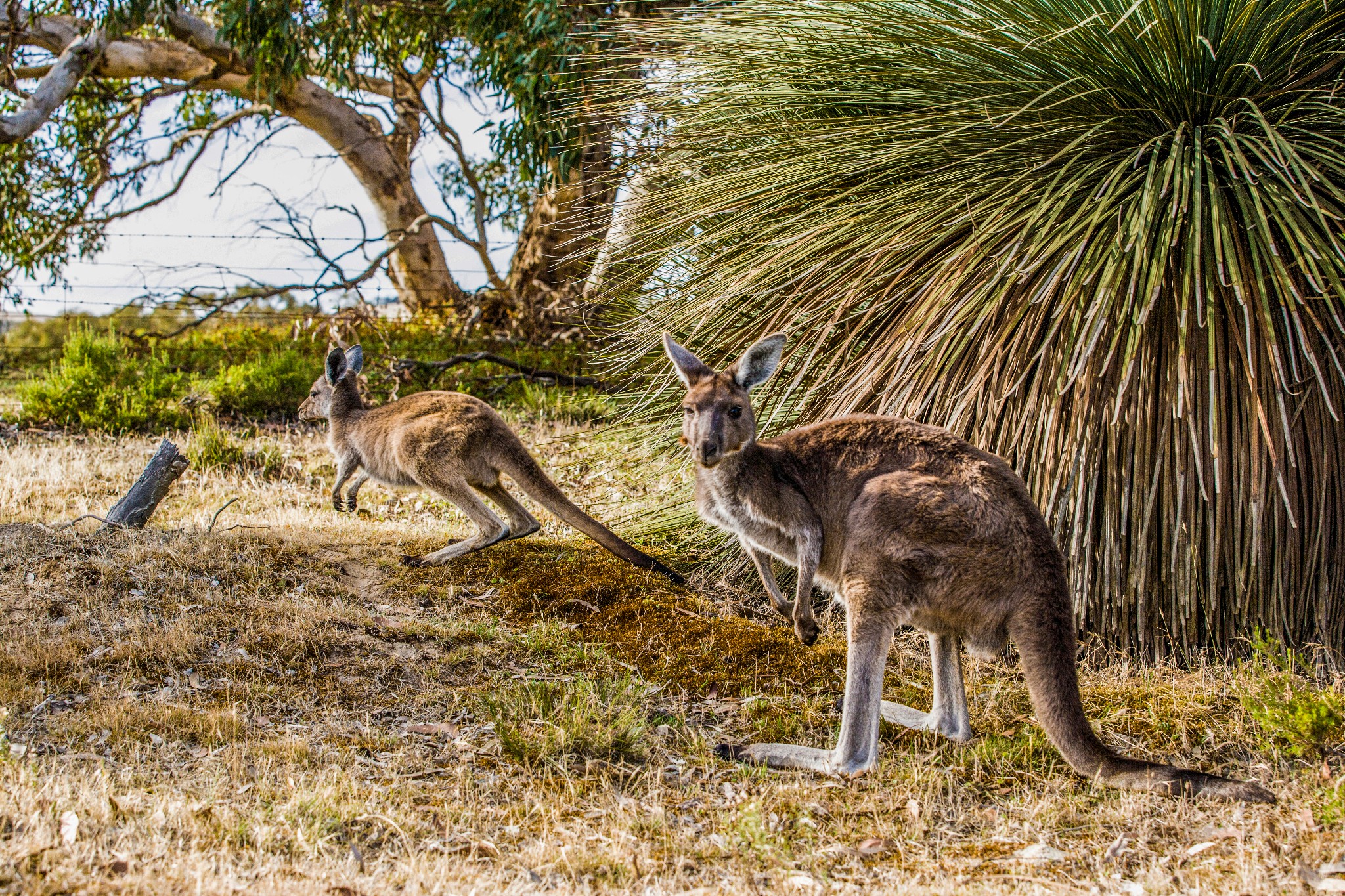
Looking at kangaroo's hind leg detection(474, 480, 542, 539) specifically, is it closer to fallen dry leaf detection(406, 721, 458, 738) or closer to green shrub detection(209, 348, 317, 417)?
fallen dry leaf detection(406, 721, 458, 738)

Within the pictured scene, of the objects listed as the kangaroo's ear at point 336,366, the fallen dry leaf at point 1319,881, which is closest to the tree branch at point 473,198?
the kangaroo's ear at point 336,366

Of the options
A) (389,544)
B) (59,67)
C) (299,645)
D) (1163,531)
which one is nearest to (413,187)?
(59,67)

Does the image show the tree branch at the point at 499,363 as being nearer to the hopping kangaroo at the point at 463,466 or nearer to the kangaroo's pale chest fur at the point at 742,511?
the hopping kangaroo at the point at 463,466

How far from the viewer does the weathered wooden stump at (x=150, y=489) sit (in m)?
5.96

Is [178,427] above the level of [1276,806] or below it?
above

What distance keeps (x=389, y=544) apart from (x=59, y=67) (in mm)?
6731

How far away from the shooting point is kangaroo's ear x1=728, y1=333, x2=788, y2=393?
3.99 metres

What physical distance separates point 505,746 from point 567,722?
0.84 feet

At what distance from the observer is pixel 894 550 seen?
3.59 metres

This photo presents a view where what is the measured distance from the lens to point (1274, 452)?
4098 mm

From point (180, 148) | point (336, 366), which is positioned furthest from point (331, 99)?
point (336, 366)

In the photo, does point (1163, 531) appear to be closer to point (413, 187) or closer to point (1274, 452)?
point (1274, 452)

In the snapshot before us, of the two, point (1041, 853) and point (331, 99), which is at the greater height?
point (331, 99)

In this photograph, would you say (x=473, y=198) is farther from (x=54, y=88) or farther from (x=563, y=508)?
(x=563, y=508)
